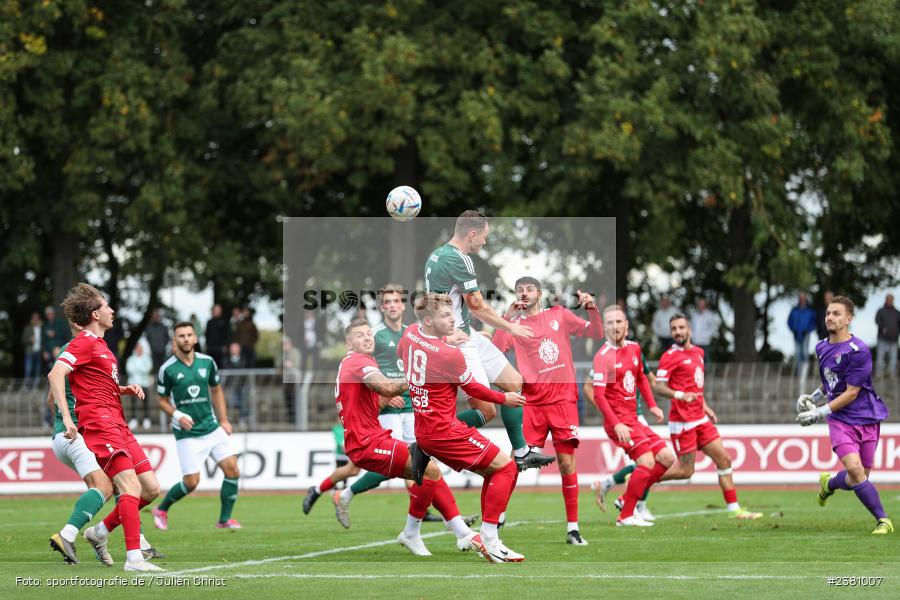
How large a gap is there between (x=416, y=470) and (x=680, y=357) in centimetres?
587

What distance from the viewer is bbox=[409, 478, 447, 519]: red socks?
11.9 m

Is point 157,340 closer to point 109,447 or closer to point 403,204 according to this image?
point 403,204

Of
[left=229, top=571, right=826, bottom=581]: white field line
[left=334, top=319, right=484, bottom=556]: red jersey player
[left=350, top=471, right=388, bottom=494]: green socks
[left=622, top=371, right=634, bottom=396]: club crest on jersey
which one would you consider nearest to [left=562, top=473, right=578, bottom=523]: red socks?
[left=334, top=319, right=484, bottom=556]: red jersey player

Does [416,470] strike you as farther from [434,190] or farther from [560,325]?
[434,190]

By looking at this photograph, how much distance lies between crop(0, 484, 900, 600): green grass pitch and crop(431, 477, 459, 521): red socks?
39cm

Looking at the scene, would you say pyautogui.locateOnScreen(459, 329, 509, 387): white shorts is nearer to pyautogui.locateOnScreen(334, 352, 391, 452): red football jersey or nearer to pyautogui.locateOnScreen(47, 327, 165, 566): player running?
pyautogui.locateOnScreen(334, 352, 391, 452): red football jersey

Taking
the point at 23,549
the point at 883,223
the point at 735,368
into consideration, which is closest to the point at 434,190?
the point at 735,368

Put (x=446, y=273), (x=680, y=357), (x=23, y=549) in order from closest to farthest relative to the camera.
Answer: (x=446, y=273), (x=23, y=549), (x=680, y=357)

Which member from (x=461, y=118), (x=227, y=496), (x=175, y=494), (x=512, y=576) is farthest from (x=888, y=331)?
(x=512, y=576)

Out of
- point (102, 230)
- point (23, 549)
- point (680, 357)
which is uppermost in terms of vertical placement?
point (102, 230)

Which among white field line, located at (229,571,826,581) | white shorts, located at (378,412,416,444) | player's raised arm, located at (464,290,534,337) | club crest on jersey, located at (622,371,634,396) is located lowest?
white field line, located at (229,571,826,581)

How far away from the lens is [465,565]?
10922 mm

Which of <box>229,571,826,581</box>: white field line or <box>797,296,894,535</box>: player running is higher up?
<box>797,296,894,535</box>: player running

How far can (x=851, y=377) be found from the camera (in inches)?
515
